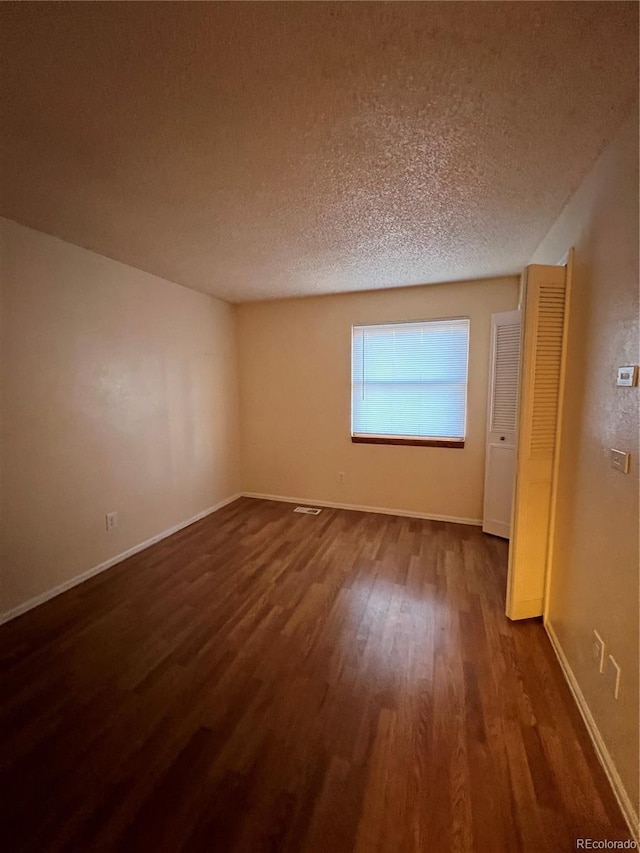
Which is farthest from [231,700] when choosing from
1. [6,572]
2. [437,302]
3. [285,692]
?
[437,302]

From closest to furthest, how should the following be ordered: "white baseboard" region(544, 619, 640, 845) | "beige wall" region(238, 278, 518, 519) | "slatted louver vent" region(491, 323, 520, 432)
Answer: "white baseboard" region(544, 619, 640, 845) → "slatted louver vent" region(491, 323, 520, 432) → "beige wall" region(238, 278, 518, 519)

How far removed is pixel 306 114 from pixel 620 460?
1739 millimetres

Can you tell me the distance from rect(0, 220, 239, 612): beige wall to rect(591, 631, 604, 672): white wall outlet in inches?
123

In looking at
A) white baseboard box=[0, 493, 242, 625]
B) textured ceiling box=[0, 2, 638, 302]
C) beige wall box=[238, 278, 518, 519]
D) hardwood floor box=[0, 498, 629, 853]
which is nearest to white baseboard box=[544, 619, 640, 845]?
hardwood floor box=[0, 498, 629, 853]

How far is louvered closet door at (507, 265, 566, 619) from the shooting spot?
1.88 metres

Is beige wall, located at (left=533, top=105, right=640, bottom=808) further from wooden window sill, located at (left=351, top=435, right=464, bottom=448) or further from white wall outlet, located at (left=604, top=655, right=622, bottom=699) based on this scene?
wooden window sill, located at (left=351, top=435, right=464, bottom=448)

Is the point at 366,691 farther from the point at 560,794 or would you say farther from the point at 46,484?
the point at 46,484

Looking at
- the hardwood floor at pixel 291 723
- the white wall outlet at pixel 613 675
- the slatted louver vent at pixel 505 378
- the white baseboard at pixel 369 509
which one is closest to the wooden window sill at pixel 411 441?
the slatted louver vent at pixel 505 378

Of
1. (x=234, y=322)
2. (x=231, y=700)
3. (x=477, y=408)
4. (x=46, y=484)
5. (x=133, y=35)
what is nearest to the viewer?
(x=133, y=35)

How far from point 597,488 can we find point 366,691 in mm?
1376

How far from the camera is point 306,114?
Result: 130 cm

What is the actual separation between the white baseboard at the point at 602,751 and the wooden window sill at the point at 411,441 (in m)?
1.95

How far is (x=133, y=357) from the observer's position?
9.73ft

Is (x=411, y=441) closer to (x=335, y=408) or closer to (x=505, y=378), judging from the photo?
(x=335, y=408)
